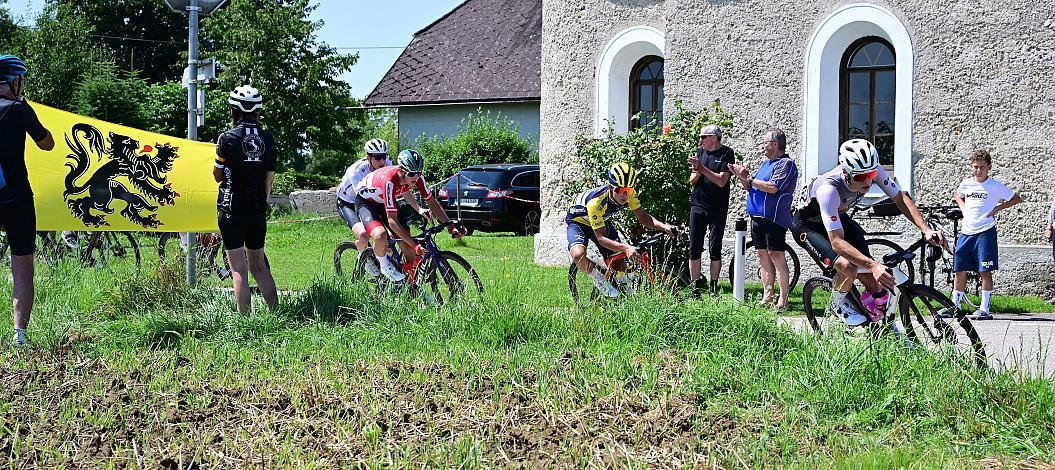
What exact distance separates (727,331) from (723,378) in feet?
3.47

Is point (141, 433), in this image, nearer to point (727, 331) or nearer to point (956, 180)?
point (727, 331)

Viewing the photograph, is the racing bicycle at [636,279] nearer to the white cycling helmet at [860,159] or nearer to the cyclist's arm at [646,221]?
the cyclist's arm at [646,221]

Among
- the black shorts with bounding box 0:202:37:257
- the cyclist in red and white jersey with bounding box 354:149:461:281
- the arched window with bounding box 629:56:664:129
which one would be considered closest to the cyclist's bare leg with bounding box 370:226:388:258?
the cyclist in red and white jersey with bounding box 354:149:461:281

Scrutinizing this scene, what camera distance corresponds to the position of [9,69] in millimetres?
7652

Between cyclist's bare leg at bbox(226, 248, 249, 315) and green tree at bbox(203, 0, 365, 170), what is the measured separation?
25922mm

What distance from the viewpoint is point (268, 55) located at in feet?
111

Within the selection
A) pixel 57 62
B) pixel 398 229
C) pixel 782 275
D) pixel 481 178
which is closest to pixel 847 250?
pixel 782 275

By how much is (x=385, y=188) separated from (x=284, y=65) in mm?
26051

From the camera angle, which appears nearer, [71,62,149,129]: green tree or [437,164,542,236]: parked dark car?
[437,164,542,236]: parked dark car

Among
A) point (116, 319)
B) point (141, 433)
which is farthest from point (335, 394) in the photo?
point (116, 319)

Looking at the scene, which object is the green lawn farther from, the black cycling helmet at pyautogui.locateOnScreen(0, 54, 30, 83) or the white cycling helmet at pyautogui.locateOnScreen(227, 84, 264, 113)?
the black cycling helmet at pyautogui.locateOnScreen(0, 54, 30, 83)

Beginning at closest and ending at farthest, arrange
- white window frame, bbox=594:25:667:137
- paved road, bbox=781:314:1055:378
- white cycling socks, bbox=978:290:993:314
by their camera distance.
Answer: paved road, bbox=781:314:1055:378 → white cycling socks, bbox=978:290:993:314 → white window frame, bbox=594:25:667:137

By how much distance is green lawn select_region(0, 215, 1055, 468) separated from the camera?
5.07 m

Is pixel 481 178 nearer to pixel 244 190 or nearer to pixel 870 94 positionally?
pixel 870 94
